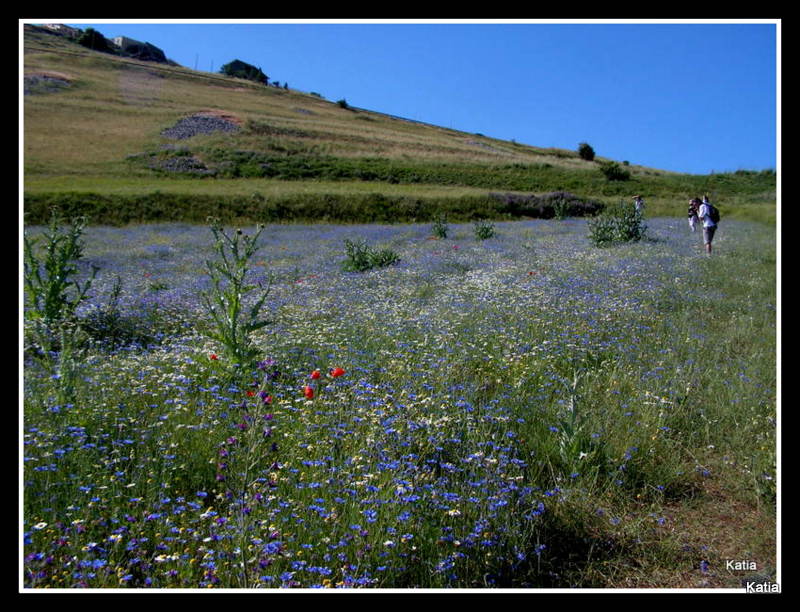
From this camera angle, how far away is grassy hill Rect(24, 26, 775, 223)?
81.0ft

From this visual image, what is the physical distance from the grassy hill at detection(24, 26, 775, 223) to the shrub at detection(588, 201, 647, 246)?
1077 centimetres

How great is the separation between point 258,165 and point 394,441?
39.2m

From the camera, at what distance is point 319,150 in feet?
159

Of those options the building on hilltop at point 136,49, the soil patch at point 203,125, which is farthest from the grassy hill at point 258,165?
the building on hilltop at point 136,49

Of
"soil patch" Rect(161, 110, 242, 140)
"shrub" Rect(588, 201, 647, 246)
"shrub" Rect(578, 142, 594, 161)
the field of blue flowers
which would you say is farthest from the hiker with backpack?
"shrub" Rect(578, 142, 594, 161)

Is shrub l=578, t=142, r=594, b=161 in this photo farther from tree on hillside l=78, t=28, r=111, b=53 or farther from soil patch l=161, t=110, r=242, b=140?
tree on hillside l=78, t=28, r=111, b=53

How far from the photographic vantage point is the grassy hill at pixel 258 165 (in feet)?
81.0

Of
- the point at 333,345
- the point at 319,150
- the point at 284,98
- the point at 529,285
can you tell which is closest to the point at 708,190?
the point at 319,150

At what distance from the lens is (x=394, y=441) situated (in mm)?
3809

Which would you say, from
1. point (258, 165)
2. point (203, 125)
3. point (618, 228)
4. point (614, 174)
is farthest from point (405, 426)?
point (203, 125)

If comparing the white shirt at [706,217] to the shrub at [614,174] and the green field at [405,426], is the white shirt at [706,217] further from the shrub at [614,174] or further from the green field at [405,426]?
the shrub at [614,174]

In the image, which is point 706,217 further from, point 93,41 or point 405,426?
point 93,41
